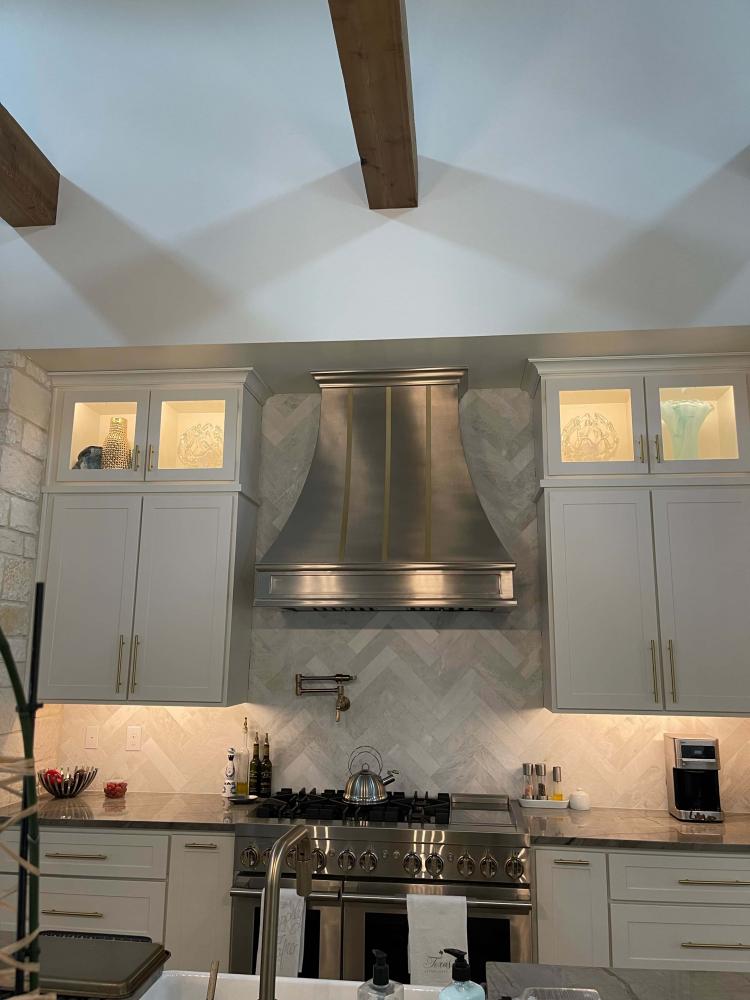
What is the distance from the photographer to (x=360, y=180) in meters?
3.37

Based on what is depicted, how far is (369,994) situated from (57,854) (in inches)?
94.2

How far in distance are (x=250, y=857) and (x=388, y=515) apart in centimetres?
153

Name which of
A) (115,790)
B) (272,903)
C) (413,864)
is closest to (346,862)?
(413,864)

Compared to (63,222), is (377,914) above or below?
below

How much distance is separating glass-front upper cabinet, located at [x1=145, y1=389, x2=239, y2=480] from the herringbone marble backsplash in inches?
20.1

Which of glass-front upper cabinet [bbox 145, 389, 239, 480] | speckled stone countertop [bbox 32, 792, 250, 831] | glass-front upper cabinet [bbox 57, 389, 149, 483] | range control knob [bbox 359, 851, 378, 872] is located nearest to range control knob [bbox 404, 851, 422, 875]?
range control knob [bbox 359, 851, 378, 872]

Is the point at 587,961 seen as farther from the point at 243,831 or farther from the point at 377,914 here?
the point at 243,831

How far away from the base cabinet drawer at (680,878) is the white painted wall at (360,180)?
2.07 metres

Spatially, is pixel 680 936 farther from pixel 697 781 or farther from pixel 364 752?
pixel 364 752

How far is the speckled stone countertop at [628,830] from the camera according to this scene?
9.61 ft

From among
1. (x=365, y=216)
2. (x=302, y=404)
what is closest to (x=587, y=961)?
(x=302, y=404)

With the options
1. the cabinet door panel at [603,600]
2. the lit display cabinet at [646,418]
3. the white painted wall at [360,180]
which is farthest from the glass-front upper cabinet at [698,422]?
the white painted wall at [360,180]

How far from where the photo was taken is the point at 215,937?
3.04 metres

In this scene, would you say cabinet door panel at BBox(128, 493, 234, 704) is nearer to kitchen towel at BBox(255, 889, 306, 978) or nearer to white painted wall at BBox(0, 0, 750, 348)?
white painted wall at BBox(0, 0, 750, 348)
